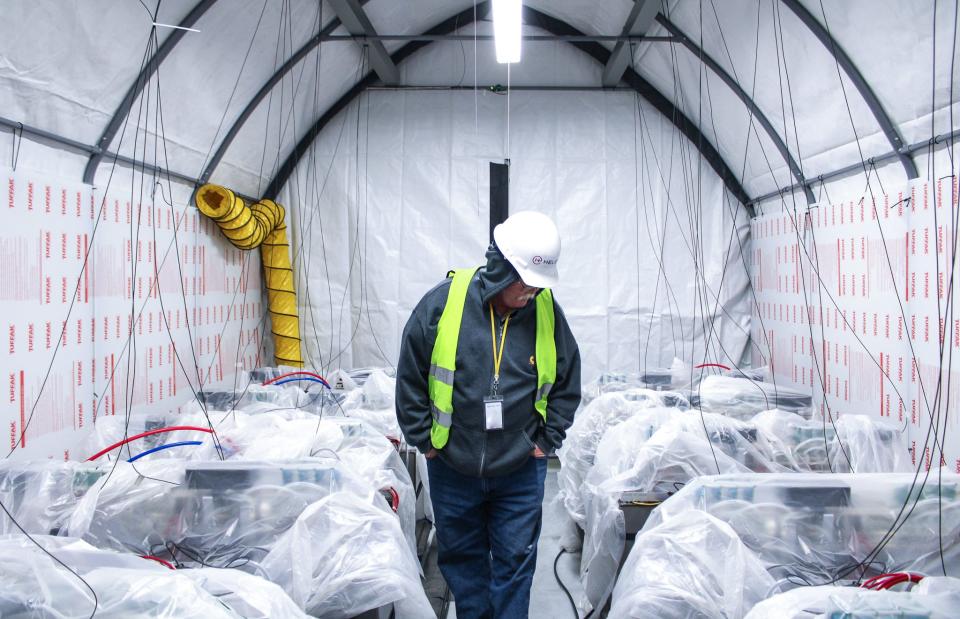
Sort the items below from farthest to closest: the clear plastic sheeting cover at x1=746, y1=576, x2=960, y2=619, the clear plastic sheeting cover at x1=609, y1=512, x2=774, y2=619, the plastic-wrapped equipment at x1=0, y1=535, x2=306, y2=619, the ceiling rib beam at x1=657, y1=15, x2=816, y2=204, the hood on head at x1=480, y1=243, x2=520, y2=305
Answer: the ceiling rib beam at x1=657, y1=15, x2=816, y2=204, the hood on head at x1=480, y1=243, x2=520, y2=305, the clear plastic sheeting cover at x1=609, y1=512, x2=774, y2=619, the clear plastic sheeting cover at x1=746, y1=576, x2=960, y2=619, the plastic-wrapped equipment at x1=0, y1=535, x2=306, y2=619

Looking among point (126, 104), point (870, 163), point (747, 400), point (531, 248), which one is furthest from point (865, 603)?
point (126, 104)

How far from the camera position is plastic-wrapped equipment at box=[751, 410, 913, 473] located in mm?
2627

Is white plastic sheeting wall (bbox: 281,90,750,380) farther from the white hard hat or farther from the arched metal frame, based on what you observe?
the white hard hat

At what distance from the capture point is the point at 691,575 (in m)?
1.72

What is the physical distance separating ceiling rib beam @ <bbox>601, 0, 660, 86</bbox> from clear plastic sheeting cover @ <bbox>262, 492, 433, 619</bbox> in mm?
3556

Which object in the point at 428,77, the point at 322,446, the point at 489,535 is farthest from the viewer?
the point at 428,77

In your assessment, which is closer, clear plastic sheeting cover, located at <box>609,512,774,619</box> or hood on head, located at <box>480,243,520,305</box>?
clear plastic sheeting cover, located at <box>609,512,774,619</box>

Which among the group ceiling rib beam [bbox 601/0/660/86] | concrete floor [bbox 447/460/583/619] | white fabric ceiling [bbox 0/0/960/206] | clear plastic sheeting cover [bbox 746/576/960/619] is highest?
ceiling rib beam [bbox 601/0/660/86]

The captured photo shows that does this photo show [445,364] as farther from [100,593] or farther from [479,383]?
[100,593]

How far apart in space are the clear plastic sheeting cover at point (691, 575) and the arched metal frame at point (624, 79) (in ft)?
14.9

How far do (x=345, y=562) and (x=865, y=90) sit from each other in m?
3.28

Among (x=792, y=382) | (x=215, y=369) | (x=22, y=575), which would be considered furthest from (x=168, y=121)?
(x=792, y=382)

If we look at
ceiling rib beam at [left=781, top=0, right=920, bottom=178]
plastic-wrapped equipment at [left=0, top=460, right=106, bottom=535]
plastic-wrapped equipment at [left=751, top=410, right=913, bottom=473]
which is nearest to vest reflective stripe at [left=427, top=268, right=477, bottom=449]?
plastic-wrapped equipment at [left=0, top=460, right=106, bottom=535]

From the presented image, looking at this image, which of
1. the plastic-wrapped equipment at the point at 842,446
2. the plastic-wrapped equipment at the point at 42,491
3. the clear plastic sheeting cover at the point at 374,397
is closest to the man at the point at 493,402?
the plastic-wrapped equipment at the point at 42,491
